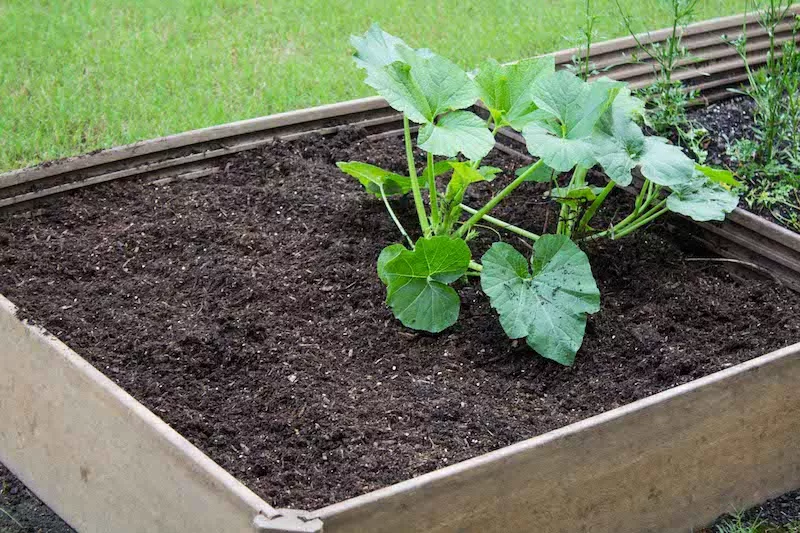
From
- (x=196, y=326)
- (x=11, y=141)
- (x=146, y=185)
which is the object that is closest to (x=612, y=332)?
(x=196, y=326)

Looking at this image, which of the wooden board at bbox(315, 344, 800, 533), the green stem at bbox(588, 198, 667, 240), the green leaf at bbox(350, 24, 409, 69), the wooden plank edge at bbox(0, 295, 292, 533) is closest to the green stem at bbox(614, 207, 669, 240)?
the green stem at bbox(588, 198, 667, 240)

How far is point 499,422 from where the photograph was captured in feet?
8.39

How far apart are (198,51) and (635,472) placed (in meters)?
3.10

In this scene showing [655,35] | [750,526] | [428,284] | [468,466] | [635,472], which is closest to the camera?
[468,466]

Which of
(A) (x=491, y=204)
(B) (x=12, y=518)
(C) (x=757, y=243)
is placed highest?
(A) (x=491, y=204)

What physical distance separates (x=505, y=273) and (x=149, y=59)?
2461mm

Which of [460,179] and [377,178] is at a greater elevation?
[460,179]

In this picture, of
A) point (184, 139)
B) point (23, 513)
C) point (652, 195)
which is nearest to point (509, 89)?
point (652, 195)

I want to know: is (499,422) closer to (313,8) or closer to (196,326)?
(196,326)

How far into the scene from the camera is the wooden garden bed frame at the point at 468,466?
211 centimetres

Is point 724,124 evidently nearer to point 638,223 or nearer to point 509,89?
point 638,223

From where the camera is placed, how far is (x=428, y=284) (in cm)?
289

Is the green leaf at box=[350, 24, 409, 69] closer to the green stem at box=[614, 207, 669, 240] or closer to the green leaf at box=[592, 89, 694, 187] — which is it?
the green leaf at box=[592, 89, 694, 187]

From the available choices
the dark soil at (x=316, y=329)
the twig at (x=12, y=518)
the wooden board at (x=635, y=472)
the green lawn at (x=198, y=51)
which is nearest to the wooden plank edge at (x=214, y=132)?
the dark soil at (x=316, y=329)
